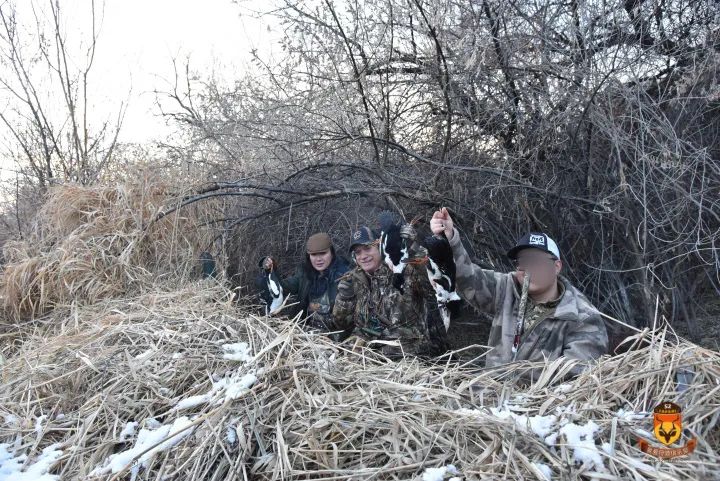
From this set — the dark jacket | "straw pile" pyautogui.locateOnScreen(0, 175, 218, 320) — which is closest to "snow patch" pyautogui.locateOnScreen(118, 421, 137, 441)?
the dark jacket

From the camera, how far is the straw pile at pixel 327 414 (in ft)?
5.78

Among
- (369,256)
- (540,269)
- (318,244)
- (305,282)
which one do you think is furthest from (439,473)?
(305,282)

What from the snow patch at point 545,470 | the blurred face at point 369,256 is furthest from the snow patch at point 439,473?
the blurred face at point 369,256

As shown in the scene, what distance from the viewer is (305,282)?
4738 millimetres

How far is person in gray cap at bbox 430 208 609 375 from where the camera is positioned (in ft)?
9.62

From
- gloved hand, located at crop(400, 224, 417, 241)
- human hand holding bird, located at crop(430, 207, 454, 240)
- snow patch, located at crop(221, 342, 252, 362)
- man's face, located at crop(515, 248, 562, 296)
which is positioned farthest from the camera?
gloved hand, located at crop(400, 224, 417, 241)

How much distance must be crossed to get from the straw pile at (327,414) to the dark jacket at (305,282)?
1.70 meters

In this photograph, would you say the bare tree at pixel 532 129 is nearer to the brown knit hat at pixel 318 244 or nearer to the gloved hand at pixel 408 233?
the brown knit hat at pixel 318 244

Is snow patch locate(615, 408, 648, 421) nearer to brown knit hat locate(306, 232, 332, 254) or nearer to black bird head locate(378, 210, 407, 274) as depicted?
black bird head locate(378, 210, 407, 274)

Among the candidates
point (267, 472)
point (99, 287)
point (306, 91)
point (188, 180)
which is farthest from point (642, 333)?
point (188, 180)

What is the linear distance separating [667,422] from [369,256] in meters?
2.37

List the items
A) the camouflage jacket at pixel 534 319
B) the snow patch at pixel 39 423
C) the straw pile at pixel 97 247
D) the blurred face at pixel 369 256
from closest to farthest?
the snow patch at pixel 39 423 → the camouflage jacket at pixel 534 319 → the blurred face at pixel 369 256 → the straw pile at pixel 97 247

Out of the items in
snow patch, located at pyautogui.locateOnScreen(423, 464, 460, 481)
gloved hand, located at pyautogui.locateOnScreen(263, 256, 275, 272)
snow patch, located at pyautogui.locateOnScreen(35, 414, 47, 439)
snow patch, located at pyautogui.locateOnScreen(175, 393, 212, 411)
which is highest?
gloved hand, located at pyautogui.locateOnScreen(263, 256, 275, 272)

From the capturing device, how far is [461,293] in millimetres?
3420
